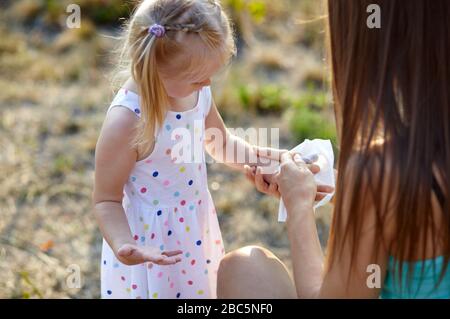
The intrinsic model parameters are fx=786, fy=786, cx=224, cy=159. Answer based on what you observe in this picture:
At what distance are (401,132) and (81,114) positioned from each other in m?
2.07

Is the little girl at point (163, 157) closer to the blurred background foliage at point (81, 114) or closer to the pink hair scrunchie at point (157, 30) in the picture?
the pink hair scrunchie at point (157, 30)

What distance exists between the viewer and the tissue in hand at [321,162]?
5.35ft

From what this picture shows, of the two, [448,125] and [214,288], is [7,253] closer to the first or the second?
[214,288]

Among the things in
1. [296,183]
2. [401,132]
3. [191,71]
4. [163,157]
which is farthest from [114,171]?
[401,132]

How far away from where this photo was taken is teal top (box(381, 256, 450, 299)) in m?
1.27

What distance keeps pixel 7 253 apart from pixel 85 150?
0.64m

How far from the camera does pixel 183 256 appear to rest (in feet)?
5.75

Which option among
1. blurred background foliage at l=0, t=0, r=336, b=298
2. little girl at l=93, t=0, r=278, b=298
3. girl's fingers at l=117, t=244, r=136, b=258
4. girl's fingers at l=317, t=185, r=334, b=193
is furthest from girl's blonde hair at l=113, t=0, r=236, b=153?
blurred background foliage at l=0, t=0, r=336, b=298

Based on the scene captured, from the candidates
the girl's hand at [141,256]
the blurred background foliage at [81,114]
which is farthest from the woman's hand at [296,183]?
the blurred background foliage at [81,114]

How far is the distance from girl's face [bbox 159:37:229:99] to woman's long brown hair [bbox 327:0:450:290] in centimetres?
37

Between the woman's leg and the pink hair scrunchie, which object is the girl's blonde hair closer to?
the pink hair scrunchie

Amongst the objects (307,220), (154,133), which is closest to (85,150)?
(154,133)

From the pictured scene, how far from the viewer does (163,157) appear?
1658mm

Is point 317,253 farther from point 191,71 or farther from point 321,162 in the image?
point 191,71
